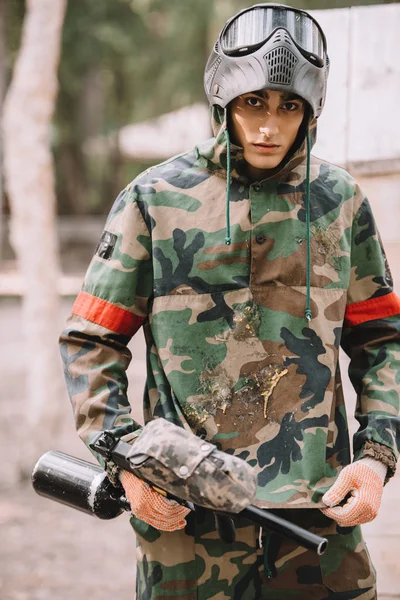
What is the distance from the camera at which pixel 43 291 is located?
6.32m

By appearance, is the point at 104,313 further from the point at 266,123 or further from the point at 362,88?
the point at 362,88

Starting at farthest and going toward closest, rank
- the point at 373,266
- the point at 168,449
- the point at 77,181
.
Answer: the point at 77,181 → the point at 373,266 → the point at 168,449

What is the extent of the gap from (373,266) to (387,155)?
3.75 ft

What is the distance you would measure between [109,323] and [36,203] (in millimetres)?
4310

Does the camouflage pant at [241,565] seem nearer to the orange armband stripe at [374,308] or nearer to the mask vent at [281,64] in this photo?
the orange armband stripe at [374,308]

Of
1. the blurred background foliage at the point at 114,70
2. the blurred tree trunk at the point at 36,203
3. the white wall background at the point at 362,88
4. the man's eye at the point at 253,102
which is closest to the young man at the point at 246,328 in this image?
the man's eye at the point at 253,102

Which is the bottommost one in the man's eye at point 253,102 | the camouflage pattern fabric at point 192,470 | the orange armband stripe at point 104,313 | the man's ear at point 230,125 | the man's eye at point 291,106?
the camouflage pattern fabric at point 192,470

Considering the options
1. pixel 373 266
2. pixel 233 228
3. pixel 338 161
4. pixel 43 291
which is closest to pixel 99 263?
pixel 233 228

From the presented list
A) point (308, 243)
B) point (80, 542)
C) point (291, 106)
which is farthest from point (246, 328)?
point (80, 542)

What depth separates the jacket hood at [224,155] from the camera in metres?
2.16

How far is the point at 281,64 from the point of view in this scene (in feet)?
6.66

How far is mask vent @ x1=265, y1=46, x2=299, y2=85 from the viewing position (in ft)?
6.66

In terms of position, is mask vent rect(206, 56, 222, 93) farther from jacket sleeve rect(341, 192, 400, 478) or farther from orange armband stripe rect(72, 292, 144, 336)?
orange armband stripe rect(72, 292, 144, 336)

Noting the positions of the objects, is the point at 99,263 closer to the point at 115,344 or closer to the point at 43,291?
the point at 115,344
